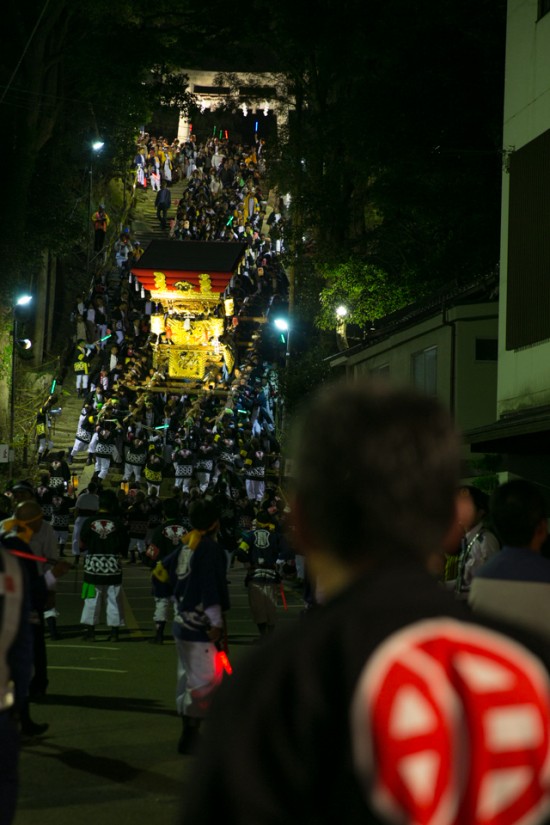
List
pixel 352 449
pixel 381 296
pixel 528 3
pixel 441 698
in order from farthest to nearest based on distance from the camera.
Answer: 1. pixel 381 296
2. pixel 528 3
3. pixel 352 449
4. pixel 441 698

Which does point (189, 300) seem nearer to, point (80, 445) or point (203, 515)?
point (80, 445)

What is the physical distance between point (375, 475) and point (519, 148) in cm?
1695

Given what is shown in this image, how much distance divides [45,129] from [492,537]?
2484cm

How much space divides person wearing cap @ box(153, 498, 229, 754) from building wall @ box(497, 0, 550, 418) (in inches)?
350

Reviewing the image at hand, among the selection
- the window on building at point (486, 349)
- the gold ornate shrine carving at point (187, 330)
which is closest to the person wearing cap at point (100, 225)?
the gold ornate shrine carving at point (187, 330)

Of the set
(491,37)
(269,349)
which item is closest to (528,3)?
(491,37)

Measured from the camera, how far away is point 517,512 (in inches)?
191

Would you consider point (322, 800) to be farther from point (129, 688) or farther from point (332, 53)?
point (332, 53)

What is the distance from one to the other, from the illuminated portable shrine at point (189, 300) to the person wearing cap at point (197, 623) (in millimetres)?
29545

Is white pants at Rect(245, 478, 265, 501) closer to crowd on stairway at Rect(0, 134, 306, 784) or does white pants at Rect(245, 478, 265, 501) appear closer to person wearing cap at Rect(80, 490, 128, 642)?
crowd on stairway at Rect(0, 134, 306, 784)

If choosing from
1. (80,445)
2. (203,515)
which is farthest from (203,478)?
(203,515)

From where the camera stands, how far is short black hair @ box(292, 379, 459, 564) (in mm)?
1698

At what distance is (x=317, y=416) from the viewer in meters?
1.74

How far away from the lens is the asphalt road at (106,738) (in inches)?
273
